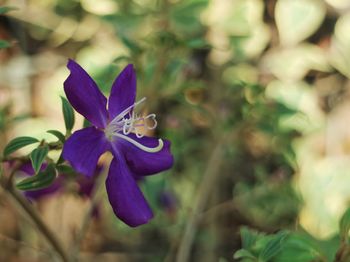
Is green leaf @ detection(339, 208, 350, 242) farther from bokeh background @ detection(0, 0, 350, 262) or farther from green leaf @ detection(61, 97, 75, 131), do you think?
bokeh background @ detection(0, 0, 350, 262)

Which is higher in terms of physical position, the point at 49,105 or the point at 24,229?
the point at 49,105

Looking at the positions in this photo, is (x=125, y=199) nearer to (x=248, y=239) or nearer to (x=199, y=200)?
(x=248, y=239)

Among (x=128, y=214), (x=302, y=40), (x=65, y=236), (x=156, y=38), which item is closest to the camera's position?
(x=128, y=214)

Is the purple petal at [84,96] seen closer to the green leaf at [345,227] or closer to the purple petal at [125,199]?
the purple petal at [125,199]

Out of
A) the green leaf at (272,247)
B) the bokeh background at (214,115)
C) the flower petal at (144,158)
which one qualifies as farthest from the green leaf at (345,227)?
the bokeh background at (214,115)

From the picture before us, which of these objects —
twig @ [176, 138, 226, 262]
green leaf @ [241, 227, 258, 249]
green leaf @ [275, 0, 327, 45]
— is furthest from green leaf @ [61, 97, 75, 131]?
green leaf @ [275, 0, 327, 45]

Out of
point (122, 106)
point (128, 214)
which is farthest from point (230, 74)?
point (128, 214)

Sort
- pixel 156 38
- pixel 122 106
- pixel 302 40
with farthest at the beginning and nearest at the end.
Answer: pixel 302 40
pixel 156 38
pixel 122 106

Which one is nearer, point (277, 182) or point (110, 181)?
point (110, 181)

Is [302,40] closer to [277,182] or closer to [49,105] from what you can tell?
[277,182]
